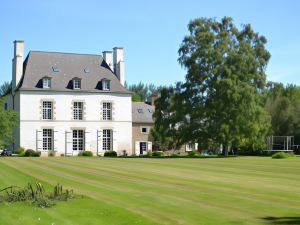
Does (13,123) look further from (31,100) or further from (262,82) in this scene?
(262,82)

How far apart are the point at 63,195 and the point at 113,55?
54927 millimetres

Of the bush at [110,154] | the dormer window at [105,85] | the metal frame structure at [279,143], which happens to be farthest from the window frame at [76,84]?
the metal frame structure at [279,143]

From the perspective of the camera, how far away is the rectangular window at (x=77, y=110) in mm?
62438

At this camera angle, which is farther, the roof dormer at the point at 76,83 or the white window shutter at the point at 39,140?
the roof dormer at the point at 76,83

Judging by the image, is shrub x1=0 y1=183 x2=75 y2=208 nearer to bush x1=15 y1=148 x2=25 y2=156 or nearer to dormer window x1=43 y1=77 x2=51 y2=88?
bush x1=15 y1=148 x2=25 y2=156

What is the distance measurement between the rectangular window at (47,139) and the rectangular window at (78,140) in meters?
2.86

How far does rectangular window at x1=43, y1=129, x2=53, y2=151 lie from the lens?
200 ft

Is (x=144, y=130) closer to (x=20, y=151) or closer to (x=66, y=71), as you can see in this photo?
(x=66, y=71)

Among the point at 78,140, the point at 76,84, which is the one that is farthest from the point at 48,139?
the point at 76,84

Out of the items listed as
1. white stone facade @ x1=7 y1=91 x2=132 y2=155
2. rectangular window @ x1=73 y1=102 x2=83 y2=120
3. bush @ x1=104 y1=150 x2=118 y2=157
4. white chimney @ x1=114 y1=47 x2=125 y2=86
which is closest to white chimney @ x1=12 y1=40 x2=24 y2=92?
white stone facade @ x1=7 y1=91 x2=132 y2=155

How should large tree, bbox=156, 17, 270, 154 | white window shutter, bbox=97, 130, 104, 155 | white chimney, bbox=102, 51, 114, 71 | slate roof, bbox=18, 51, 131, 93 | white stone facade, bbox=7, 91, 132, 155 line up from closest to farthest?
1. large tree, bbox=156, 17, 270, 154
2. white stone facade, bbox=7, 91, 132, 155
3. slate roof, bbox=18, 51, 131, 93
4. white window shutter, bbox=97, 130, 104, 155
5. white chimney, bbox=102, 51, 114, 71

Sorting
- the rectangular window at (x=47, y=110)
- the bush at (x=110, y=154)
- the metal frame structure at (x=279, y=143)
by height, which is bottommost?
the bush at (x=110, y=154)

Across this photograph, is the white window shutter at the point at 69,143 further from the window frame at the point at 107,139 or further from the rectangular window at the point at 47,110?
the window frame at the point at 107,139

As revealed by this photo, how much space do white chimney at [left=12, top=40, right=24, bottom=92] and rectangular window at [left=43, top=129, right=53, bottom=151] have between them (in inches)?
263
